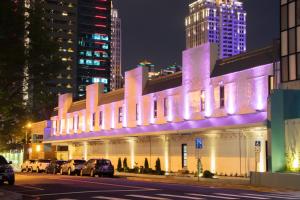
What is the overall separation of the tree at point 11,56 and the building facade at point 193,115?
51.6 feet

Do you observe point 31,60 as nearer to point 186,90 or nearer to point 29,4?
point 29,4

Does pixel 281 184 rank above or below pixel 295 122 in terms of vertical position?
below

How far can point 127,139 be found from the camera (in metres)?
55.4

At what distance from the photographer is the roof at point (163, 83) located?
49084 millimetres

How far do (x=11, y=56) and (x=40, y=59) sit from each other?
3.43 metres

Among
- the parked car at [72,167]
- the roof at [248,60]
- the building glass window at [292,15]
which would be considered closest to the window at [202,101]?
the roof at [248,60]

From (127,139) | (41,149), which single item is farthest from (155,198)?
(41,149)

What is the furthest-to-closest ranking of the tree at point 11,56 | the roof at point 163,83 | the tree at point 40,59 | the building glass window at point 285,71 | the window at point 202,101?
the roof at point 163,83 → the window at point 202,101 → the building glass window at point 285,71 → the tree at point 40,59 → the tree at point 11,56

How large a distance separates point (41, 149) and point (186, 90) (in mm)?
41267

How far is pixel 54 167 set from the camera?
56.2m

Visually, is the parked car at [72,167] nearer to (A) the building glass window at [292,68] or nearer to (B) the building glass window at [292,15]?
(A) the building glass window at [292,68]

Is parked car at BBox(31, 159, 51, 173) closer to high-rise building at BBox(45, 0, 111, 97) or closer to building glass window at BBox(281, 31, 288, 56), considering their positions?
building glass window at BBox(281, 31, 288, 56)

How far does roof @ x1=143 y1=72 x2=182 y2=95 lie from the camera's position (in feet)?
161

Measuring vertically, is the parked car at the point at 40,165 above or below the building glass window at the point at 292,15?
below
